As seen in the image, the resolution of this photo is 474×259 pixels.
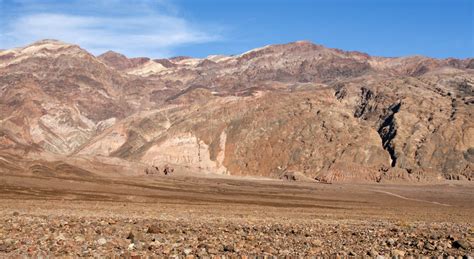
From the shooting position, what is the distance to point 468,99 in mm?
176875

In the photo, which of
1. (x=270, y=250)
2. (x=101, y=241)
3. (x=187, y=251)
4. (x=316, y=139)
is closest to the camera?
(x=187, y=251)

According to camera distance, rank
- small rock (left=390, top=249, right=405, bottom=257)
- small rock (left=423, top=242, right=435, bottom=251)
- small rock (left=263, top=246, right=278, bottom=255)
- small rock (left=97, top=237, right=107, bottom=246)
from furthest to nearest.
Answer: small rock (left=423, top=242, right=435, bottom=251) < small rock (left=97, top=237, right=107, bottom=246) < small rock (left=263, top=246, right=278, bottom=255) < small rock (left=390, top=249, right=405, bottom=257)

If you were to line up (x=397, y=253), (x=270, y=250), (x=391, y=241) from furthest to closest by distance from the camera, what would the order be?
(x=391, y=241)
(x=270, y=250)
(x=397, y=253)

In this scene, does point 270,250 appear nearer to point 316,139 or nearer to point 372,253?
point 372,253

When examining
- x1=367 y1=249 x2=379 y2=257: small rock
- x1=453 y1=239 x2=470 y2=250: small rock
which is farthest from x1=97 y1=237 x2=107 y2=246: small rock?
x1=453 y1=239 x2=470 y2=250: small rock

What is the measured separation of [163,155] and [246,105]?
35.6 meters

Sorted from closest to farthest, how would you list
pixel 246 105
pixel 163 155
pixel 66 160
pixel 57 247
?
1. pixel 57 247
2. pixel 66 160
3. pixel 163 155
4. pixel 246 105

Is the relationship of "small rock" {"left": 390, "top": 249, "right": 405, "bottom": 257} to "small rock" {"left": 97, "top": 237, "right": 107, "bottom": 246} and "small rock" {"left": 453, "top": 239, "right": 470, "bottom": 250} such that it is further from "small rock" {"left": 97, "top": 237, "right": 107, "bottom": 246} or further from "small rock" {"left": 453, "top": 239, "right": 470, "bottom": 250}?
"small rock" {"left": 97, "top": 237, "right": 107, "bottom": 246}

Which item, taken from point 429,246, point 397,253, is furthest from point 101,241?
point 429,246

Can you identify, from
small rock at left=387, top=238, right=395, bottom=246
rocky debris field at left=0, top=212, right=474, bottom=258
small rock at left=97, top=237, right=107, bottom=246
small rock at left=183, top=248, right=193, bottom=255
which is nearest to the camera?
small rock at left=183, top=248, right=193, bottom=255

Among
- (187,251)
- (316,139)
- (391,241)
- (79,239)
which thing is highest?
(316,139)

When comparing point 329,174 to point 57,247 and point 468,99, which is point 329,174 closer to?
point 468,99

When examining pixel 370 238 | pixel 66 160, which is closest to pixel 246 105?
pixel 66 160

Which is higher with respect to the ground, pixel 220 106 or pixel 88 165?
pixel 220 106
